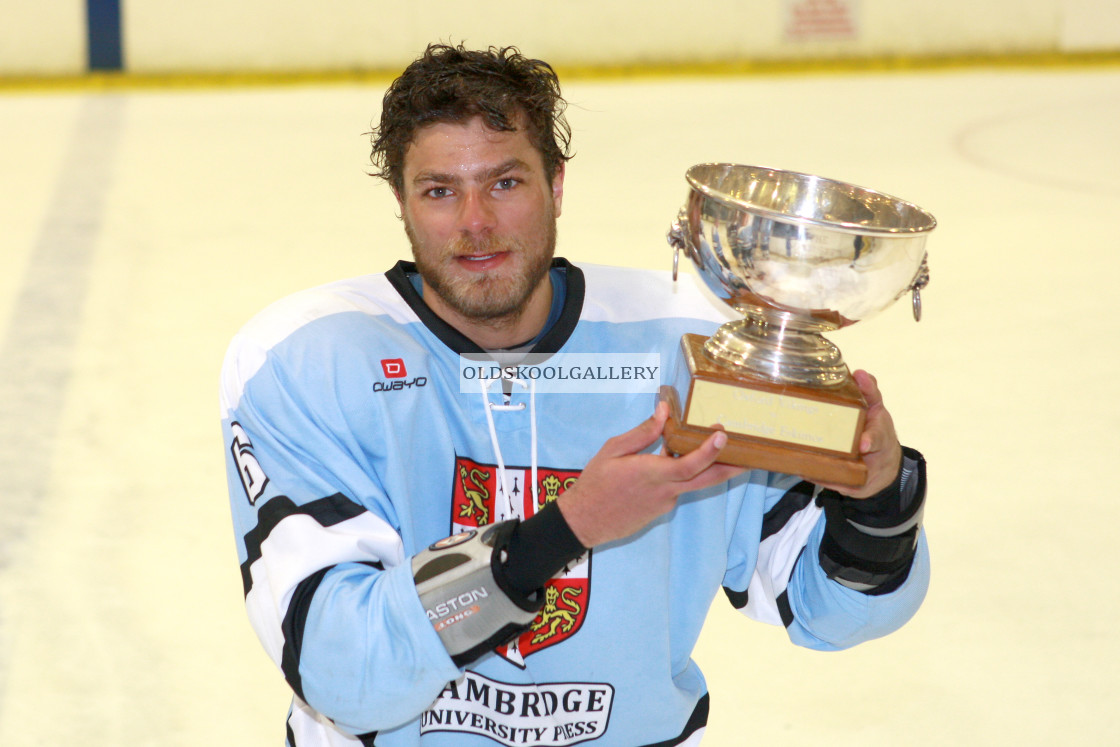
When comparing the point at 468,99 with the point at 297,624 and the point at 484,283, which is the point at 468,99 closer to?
the point at 484,283

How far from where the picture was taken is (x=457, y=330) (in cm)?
147

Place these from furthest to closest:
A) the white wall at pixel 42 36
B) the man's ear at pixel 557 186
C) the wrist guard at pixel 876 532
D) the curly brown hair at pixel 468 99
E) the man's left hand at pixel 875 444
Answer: the white wall at pixel 42 36 < the man's ear at pixel 557 186 < the curly brown hair at pixel 468 99 < the wrist guard at pixel 876 532 < the man's left hand at pixel 875 444

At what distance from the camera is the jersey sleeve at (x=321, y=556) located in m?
1.19

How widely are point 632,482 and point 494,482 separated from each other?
33cm

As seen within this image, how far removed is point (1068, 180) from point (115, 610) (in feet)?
15.8

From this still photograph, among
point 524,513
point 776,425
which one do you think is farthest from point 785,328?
point 524,513

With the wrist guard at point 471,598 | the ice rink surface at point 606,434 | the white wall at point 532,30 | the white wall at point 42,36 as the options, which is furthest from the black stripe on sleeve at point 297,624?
the white wall at point 42,36

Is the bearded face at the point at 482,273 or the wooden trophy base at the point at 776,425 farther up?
the bearded face at the point at 482,273

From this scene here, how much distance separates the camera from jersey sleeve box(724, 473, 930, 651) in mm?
1438

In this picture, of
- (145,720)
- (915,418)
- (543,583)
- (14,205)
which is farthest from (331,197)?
(543,583)

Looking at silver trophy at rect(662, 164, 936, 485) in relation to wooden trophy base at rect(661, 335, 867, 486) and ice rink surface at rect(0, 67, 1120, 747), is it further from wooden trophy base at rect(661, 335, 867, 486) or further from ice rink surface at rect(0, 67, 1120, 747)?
ice rink surface at rect(0, 67, 1120, 747)

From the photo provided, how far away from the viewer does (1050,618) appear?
244cm

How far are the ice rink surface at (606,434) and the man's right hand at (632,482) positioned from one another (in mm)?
1141

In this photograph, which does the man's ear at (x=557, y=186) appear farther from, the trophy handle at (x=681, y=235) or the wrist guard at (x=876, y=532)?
the wrist guard at (x=876, y=532)
